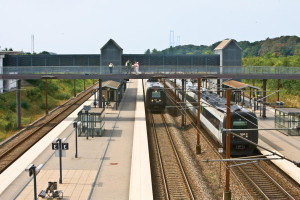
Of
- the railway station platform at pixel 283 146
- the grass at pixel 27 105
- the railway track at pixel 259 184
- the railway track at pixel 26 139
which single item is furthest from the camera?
the grass at pixel 27 105

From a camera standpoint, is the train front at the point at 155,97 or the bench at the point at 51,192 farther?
the train front at the point at 155,97

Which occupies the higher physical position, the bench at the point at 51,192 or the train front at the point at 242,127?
the train front at the point at 242,127

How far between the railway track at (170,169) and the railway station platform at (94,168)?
107 centimetres

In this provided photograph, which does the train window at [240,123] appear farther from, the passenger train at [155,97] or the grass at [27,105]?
the passenger train at [155,97]

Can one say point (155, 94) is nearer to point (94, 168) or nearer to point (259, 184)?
point (94, 168)

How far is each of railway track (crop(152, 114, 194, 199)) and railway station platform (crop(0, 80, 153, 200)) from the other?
1.07 metres

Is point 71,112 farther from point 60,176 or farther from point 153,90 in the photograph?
point 60,176

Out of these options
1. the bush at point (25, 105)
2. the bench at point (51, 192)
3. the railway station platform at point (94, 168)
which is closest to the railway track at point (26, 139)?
the railway station platform at point (94, 168)

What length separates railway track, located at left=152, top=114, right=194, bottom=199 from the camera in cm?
1747

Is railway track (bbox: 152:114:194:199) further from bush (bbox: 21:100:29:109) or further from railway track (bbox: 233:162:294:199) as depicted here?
bush (bbox: 21:100:29:109)

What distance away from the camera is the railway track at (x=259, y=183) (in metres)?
17.1

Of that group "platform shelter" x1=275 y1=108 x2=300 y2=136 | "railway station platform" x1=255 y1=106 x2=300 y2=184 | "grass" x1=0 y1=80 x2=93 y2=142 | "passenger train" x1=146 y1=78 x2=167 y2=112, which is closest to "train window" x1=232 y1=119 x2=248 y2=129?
"railway station platform" x1=255 y1=106 x2=300 y2=184

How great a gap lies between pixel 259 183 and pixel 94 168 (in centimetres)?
868

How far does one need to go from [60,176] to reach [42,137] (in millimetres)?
11274
